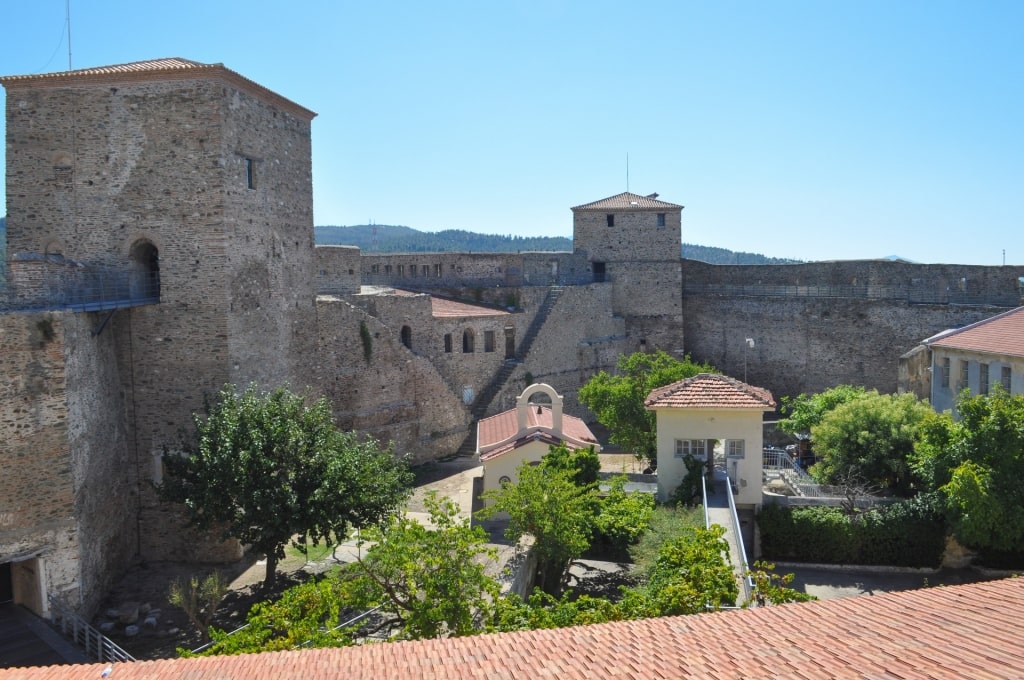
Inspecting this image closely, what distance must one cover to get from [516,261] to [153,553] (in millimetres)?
20579

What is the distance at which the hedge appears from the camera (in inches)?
760

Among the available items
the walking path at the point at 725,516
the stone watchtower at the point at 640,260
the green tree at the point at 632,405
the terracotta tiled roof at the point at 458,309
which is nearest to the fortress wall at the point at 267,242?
→ the terracotta tiled roof at the point at 458,309

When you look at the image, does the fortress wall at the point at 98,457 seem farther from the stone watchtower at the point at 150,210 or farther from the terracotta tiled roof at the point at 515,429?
the terracotta tiled roof at the point at 515,429

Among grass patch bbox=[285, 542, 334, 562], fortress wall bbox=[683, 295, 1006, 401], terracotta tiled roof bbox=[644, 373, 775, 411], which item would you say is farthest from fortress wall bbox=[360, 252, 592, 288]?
grass patch bbox=[285, 542, 334, 562]

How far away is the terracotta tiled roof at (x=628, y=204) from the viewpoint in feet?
123

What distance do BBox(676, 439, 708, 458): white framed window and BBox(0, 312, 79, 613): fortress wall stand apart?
1299 cm

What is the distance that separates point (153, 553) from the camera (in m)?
19.2

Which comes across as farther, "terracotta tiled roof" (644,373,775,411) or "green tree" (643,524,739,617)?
"terracotta tiled roof" (644,373,775,411)

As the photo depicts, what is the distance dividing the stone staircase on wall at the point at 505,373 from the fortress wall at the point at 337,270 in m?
6.16

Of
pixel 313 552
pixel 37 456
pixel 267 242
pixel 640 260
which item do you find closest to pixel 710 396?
pixel 313 552

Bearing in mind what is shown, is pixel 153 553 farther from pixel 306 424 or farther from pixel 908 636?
pixel 908 636

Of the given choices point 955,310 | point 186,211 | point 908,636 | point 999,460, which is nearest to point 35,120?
point 186,211

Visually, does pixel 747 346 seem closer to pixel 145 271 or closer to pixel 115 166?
pixel 145 271

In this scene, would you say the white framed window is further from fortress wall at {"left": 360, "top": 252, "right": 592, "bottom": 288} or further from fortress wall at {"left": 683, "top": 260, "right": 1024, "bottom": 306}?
fortress wall at {"left": 360, "top": 252, "right": 592, "bottom": 288}
